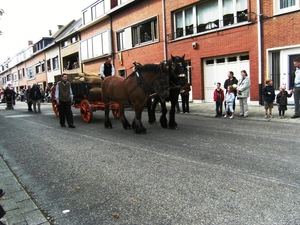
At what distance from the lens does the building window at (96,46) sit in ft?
80.5

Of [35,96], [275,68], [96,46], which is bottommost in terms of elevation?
[35,96]

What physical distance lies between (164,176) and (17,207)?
2.01 metres

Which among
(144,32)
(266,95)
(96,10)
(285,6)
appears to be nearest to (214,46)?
(285,6)

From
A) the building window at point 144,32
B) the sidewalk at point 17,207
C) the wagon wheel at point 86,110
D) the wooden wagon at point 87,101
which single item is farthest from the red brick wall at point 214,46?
the sidewalk at point 17,207

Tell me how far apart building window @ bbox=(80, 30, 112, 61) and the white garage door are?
36.0 ft

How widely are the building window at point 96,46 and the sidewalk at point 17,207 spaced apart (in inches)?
828

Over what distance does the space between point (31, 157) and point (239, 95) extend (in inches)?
295

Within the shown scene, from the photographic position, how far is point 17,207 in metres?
3.38

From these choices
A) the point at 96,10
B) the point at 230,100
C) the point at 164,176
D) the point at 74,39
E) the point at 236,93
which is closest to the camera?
the point at 164,176

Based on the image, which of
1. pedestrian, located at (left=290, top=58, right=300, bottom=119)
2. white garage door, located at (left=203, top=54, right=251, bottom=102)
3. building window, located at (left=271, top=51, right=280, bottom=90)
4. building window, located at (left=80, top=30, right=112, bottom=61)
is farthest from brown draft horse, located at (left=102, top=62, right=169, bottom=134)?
building window, located at (left=80, top=30, right=112, bottom=61)

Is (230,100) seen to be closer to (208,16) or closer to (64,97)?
(64,97)

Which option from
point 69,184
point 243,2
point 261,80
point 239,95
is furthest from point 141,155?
point 243,2

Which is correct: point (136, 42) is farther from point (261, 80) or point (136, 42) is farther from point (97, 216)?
point (97, 216)

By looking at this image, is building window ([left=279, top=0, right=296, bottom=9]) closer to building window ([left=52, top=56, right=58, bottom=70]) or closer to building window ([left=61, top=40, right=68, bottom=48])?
building window ([left=61, top=40, right=68, bottom=48])
